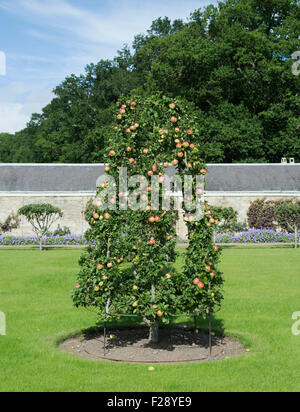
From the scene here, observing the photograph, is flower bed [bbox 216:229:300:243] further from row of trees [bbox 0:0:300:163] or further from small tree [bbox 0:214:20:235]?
small tree [bbox 0:214:20:235]

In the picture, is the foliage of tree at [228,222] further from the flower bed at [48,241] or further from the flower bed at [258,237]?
the flower bed at [48,241]

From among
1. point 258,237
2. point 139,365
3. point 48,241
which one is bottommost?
point 139,365

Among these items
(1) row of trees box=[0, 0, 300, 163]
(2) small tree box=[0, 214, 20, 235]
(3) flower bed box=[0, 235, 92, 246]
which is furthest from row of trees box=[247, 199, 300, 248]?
(2) small tree box=[0, 214, 20, 235]

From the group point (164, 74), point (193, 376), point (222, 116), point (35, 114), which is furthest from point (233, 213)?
point (35, 114)

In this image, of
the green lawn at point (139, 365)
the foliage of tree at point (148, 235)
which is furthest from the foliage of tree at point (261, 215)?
the foliage of tree at point (148, 235)

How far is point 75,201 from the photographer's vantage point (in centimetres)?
3431

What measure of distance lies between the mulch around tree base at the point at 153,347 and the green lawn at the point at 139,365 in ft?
1.07

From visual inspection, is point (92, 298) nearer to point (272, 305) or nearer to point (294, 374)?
point (294, 374)

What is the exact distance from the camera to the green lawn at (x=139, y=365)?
23.8 ft

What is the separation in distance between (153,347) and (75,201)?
25802 mm

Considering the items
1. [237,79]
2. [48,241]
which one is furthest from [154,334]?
[237,79]

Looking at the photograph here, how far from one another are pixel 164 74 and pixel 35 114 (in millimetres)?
31035

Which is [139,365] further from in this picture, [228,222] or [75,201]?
[75,201]
